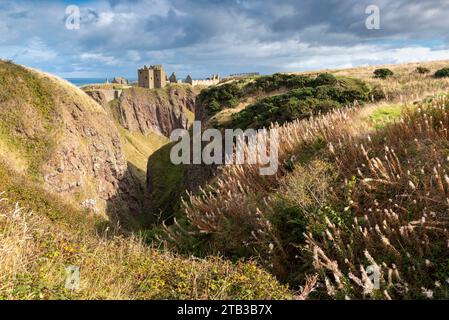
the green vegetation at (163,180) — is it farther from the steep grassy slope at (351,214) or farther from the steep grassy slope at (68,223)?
the steep grassy slope at (351,214)

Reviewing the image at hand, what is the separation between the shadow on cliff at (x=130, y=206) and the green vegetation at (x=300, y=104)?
14.9 metres

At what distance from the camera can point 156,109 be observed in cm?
13350

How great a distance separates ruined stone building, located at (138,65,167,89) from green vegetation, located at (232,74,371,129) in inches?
4607

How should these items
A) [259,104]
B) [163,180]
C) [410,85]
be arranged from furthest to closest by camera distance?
1. [163,180]
2. [259,104]
3. [410,85]

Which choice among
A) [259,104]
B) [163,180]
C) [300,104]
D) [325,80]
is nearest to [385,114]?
[300,104]

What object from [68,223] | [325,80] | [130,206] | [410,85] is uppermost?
[325,80]

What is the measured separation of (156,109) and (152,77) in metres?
14.7

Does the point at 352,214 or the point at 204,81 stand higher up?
the point at 204,81

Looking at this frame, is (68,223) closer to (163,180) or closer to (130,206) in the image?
(130,206)

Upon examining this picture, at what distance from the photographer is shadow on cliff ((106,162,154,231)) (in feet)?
112

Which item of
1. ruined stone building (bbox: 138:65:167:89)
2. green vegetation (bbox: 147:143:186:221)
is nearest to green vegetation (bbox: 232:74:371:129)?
green vegetation (bbox: 147:143:186:221)

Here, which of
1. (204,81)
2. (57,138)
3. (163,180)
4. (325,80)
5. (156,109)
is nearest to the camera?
(325,80)

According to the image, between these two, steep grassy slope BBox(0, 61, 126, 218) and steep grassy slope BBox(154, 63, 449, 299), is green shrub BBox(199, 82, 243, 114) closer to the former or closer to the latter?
steep grassy slope BBox(0, 61, 126, 218)
